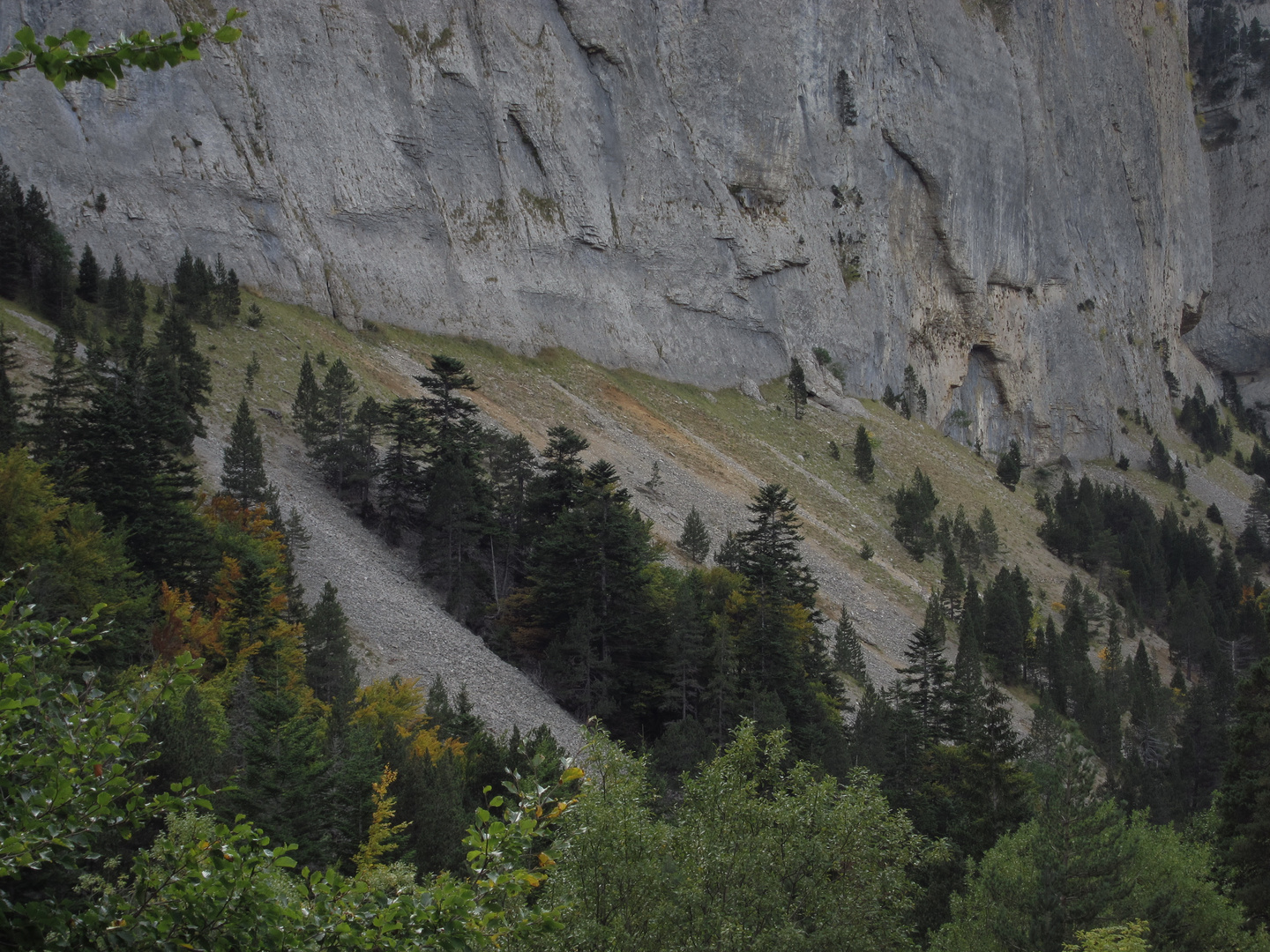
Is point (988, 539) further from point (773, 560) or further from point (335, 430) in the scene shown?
point (335, 430)

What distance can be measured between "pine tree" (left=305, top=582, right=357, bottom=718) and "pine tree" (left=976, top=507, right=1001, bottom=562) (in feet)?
196

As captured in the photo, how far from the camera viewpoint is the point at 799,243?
9431 cm

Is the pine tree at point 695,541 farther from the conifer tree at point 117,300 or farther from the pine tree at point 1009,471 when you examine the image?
the pine tree at point 1009,471

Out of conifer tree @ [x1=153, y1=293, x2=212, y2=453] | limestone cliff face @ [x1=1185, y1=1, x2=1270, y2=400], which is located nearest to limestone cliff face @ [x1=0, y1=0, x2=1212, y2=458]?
conifer tree @ [x1=153, y1=293, x2=212, y2=453]

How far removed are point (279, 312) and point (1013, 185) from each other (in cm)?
9473

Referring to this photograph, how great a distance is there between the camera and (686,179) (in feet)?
287

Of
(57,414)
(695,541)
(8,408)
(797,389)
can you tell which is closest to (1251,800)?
(695,541)

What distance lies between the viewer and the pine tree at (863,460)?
7606cm

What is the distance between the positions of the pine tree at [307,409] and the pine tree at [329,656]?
15689 mm

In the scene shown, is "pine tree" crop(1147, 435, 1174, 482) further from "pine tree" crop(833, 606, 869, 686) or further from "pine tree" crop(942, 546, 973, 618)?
"pine tree" crop(833, 606, 869, 686)

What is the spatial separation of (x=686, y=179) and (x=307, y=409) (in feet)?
171

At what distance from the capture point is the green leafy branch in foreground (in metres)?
4.29

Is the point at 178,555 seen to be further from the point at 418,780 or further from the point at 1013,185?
the point at 1013,185

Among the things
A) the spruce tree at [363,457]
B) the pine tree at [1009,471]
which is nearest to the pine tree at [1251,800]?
the spruce tree at [363,457]
